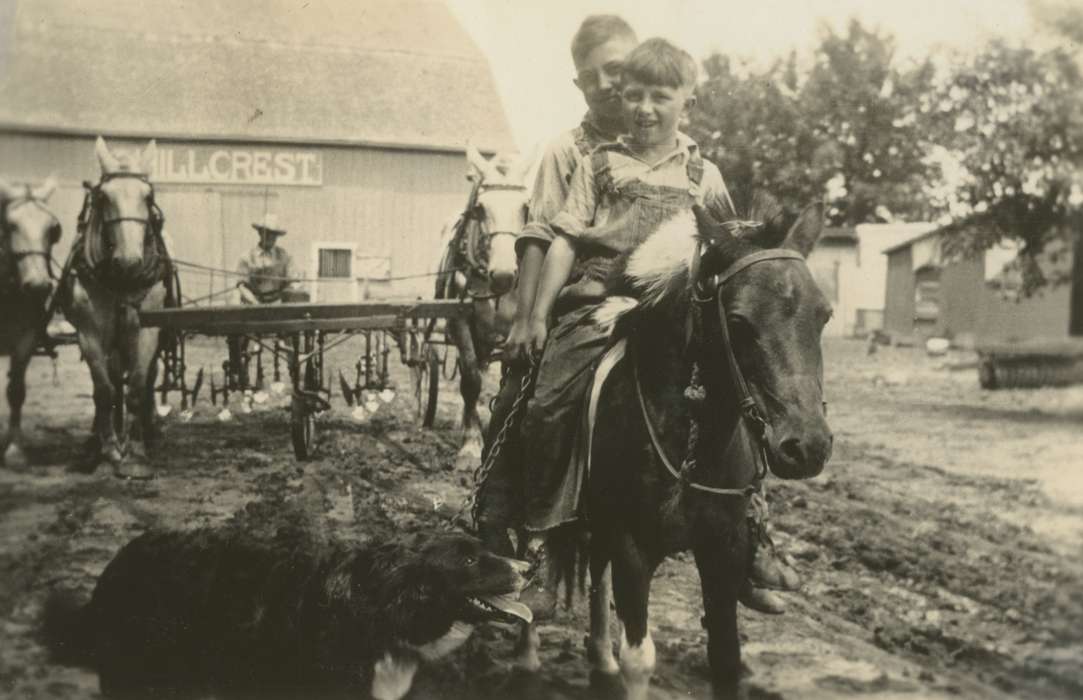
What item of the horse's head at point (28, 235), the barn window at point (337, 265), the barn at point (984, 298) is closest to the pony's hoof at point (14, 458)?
the horse's head at point (28, 235)

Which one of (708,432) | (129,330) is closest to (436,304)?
(129,330)

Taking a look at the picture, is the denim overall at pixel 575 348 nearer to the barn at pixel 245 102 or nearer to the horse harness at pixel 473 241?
the barn at pixel 245 102

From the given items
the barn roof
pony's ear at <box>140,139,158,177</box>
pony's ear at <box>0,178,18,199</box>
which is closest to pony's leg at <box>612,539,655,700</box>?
the barn roof

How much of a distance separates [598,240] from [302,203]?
1.67m

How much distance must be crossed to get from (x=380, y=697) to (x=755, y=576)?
46.5 inches

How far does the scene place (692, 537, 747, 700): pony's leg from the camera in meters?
2.55

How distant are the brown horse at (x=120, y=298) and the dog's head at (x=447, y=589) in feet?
4.60

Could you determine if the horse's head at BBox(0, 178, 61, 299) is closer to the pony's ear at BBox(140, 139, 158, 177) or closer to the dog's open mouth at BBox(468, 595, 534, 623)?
the pony's ear at BBox(140, 139, 158, 177)

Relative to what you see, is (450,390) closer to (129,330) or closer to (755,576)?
(129,330)

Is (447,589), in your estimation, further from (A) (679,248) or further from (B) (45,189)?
(B) (45,189)

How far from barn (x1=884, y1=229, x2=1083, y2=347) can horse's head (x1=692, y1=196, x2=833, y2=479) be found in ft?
5.24

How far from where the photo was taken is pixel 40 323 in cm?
396

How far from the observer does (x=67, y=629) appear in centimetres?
324

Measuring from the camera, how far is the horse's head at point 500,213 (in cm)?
491
